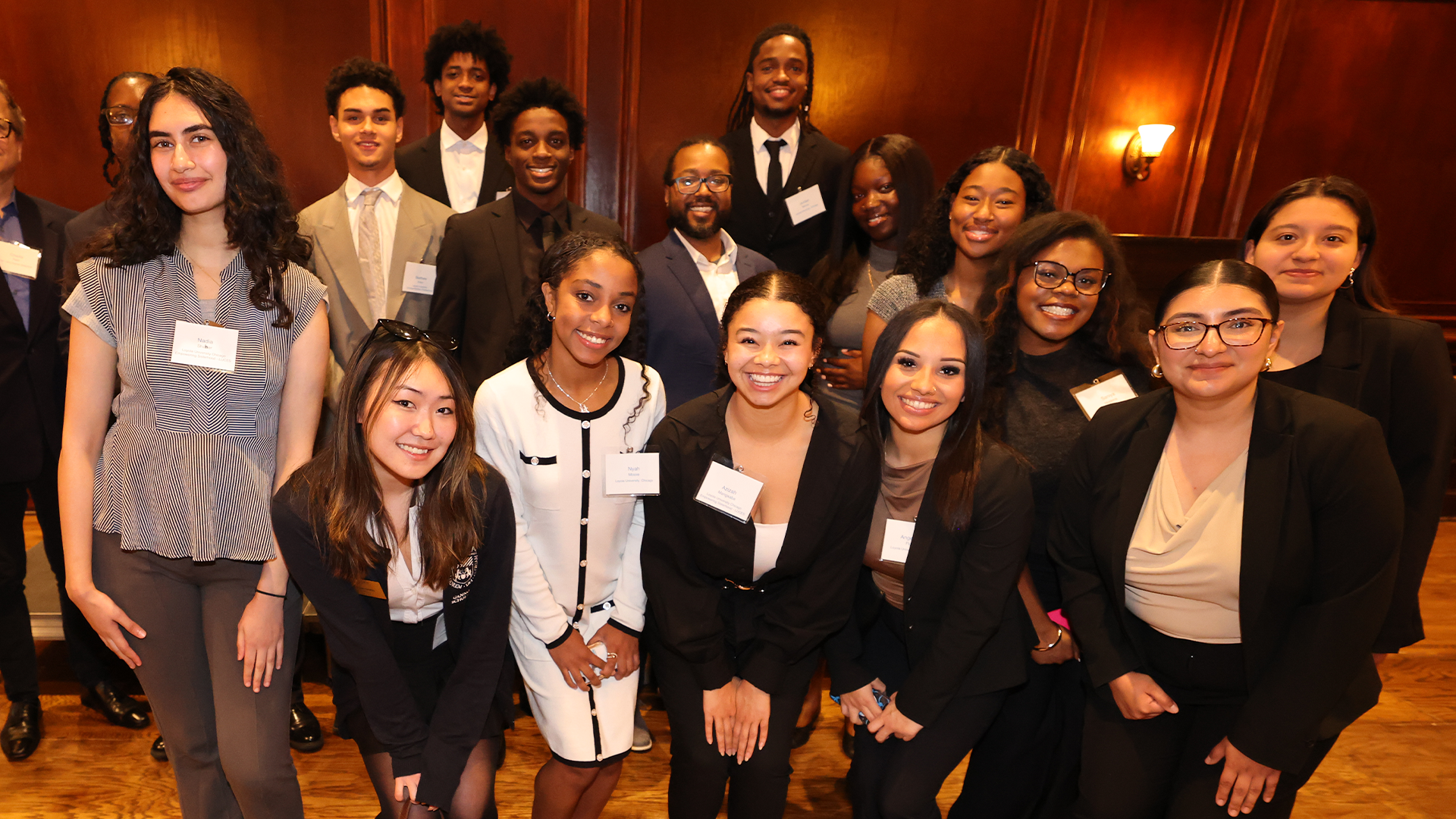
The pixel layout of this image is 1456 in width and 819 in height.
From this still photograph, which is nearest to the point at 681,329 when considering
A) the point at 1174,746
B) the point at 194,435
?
the point at 194,435

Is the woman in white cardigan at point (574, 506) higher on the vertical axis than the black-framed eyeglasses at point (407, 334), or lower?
Answer: lower

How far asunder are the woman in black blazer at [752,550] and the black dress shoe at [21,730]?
2233 mm

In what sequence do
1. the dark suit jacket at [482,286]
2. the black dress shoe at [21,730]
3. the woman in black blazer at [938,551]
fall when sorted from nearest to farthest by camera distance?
the woman in black blazer at [938,551], the black dress shoe at [21,730], the dark suit jacket at [482,286]

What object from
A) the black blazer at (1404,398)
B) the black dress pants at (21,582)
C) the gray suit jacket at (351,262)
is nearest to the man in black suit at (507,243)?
the gray suit jacket at (351,262)

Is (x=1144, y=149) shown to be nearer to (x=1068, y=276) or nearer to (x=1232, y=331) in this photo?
(x=1068, y=276)

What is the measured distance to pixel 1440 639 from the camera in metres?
3.86

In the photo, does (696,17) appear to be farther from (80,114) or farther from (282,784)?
(282,784)

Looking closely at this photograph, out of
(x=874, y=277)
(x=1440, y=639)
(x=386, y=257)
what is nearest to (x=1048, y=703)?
(x=874, y=277)

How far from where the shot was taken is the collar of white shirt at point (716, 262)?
287 cm

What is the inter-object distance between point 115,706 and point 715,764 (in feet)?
7.43

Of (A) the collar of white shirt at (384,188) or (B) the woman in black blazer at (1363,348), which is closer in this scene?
(B) the woman in black blazer at (1363,348)

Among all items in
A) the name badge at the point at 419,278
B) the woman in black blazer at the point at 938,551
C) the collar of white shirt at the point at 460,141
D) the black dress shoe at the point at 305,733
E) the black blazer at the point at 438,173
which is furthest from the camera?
the collar of white shirt at the point at 460,141

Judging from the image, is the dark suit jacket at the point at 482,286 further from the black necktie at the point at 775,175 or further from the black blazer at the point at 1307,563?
the black blazer at the point at 1307,563

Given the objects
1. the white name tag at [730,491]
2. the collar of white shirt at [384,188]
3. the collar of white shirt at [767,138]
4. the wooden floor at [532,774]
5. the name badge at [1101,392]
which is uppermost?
the collar of white shirt at [767,138]
